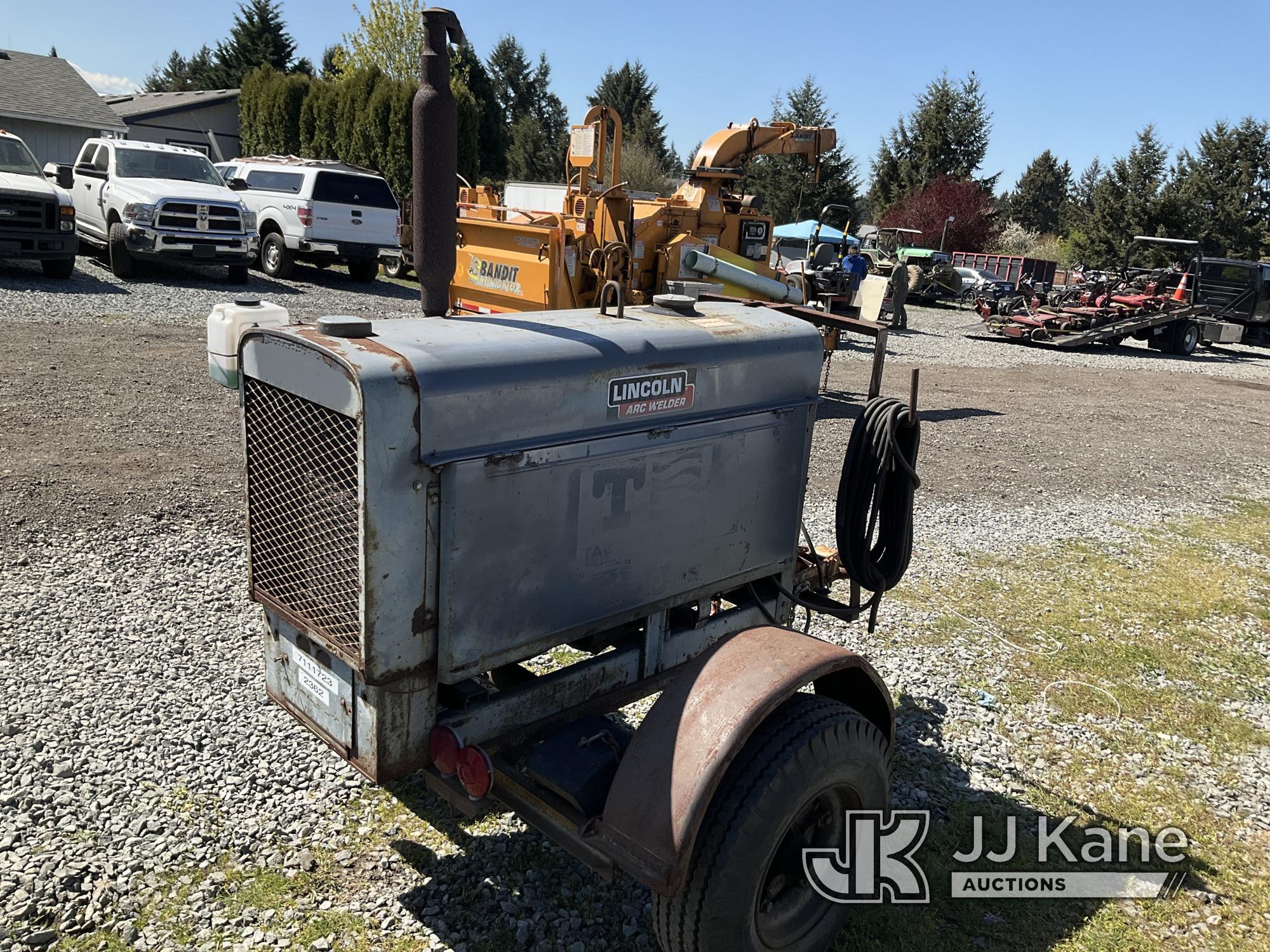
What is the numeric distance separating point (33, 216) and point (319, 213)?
4563 millimetres

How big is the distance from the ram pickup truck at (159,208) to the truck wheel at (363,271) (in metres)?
2.07

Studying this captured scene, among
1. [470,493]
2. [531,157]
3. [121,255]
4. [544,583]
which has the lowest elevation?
[544,583]

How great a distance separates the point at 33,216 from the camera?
14.1 meters

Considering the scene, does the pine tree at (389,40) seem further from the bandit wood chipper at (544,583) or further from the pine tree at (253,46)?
the bandit wood chipper at (544,583)

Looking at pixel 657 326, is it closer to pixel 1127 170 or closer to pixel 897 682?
pixel 897 682

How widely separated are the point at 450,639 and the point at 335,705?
0.42 m

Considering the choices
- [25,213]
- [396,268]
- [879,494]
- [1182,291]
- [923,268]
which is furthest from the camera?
[923,268]

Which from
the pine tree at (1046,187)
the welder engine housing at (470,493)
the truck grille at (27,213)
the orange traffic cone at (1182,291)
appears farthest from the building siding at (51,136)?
the pine tree at (1046,187)

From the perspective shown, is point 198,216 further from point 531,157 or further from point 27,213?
point 531,157

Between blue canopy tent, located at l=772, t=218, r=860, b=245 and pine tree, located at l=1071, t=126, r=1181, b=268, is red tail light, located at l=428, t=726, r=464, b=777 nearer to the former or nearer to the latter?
blue canopy tent, located at l=772, t=218, r=860, b=245

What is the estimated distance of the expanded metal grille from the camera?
252 cm

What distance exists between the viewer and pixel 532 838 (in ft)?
11.5

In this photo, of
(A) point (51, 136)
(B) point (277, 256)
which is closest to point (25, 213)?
(B) point (277, 256)

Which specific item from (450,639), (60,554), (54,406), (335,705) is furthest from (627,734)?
(54,406)
